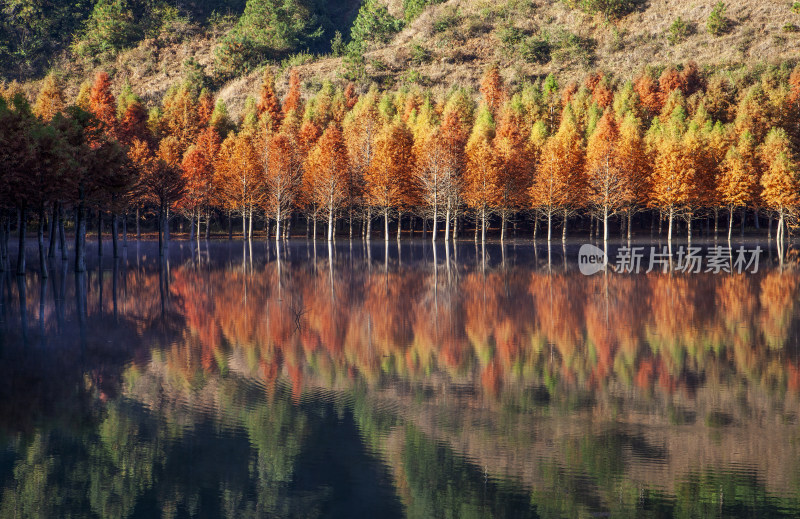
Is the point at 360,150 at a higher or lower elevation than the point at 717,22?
lower

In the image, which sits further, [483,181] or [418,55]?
[418,55]

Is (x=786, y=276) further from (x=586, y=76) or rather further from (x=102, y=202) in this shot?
(x=586, y=76)

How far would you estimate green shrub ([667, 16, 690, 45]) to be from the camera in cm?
15088

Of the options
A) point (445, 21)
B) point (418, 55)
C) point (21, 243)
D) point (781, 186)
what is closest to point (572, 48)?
point (418, 55)

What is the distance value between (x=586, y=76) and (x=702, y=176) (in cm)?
4768

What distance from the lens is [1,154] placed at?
39.7 meters

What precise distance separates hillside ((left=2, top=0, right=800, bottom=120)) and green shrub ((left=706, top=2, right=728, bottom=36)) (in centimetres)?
89

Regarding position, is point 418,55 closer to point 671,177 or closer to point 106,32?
point 106,32

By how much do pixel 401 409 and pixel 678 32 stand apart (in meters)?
154

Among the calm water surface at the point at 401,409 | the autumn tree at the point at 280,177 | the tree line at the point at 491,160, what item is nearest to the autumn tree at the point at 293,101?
the tree line at the point at 491,160

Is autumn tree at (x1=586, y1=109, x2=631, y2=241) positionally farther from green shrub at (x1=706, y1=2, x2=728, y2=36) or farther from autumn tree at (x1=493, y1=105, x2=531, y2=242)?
green shrub at (x1=706, y1=2, x2=728, y2=36)

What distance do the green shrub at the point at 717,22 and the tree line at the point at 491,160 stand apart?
99.6 ft

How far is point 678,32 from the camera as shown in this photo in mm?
151375

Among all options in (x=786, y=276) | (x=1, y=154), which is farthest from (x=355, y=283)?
(x=786, y=276)
